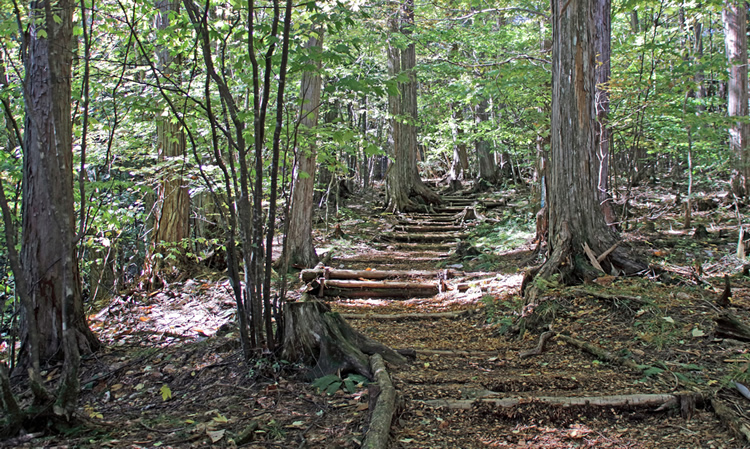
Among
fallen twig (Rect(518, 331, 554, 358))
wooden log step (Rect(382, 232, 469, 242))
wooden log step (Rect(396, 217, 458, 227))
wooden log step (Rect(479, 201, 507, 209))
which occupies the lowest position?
fallen twig (Rect(518, 331, 554, 358))

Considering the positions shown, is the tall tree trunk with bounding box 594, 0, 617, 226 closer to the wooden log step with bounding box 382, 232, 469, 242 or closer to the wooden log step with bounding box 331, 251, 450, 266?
the wooden log step with bounding box 331, 251, 450, 266

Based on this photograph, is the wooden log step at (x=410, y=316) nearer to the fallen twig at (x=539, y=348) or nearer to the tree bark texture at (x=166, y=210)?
the fallen twig at (x=539, y=348)

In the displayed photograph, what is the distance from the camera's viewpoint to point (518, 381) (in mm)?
3363

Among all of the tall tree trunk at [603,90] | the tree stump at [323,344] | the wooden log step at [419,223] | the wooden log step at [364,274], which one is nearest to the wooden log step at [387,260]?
the wooden log step at [364,274]

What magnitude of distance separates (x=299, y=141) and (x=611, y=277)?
4.05 m

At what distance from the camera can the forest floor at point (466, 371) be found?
2.64 m

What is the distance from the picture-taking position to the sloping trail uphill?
104 inches

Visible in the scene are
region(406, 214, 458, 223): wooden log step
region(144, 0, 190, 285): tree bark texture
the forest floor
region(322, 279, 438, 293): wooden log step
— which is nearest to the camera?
the forest floor

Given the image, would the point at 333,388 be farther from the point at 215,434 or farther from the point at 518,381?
the point at 518,381

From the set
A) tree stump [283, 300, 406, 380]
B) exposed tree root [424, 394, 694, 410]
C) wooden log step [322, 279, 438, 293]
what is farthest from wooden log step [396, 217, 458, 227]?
exposed tree root [424, 394, 694, 410]

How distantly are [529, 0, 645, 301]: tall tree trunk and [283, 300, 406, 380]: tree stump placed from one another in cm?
320

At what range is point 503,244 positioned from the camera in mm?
10648

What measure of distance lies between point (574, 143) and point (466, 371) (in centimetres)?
395

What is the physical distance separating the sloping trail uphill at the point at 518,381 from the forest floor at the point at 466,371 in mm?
13
